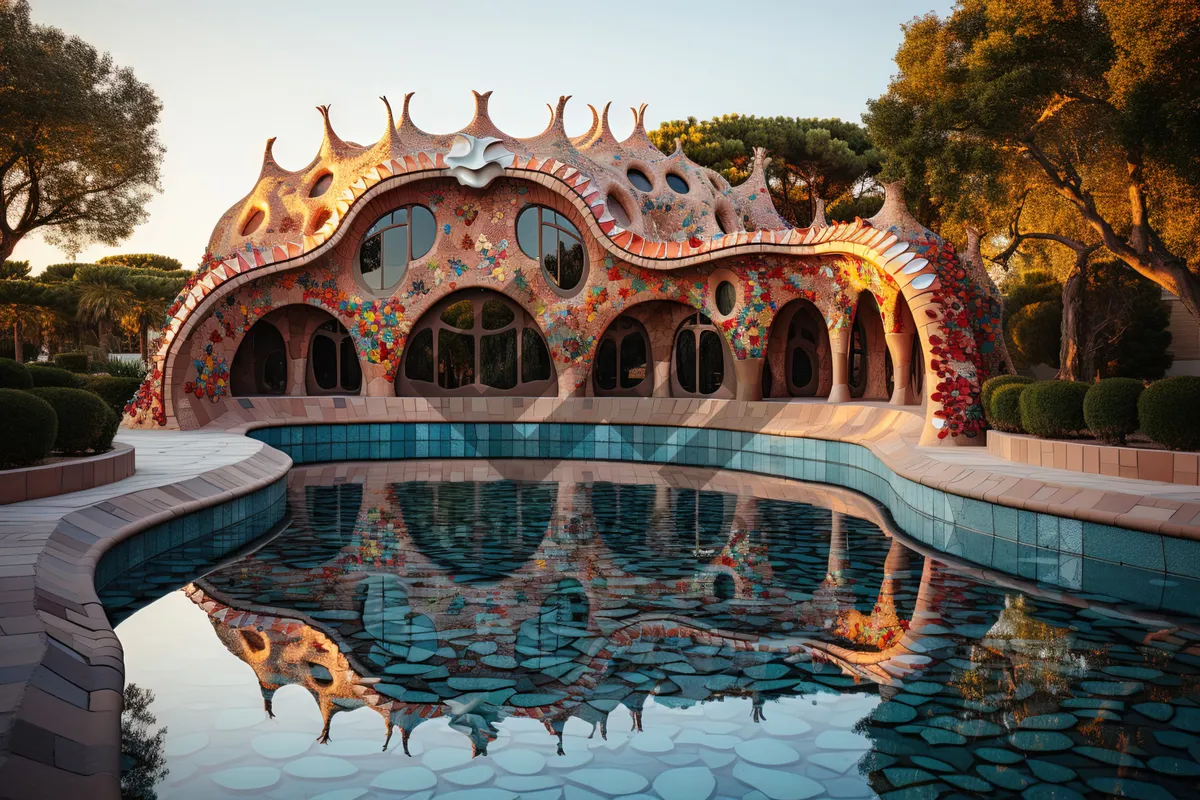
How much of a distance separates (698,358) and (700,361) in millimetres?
85

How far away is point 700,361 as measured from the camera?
2033 cm

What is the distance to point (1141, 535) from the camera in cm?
700

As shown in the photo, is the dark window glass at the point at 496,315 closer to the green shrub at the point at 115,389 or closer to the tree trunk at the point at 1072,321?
the green shrub at the point at 115,389

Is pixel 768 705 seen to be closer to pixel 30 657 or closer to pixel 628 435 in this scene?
pixel 30 657

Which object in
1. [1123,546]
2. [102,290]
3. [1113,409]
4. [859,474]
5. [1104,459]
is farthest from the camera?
[102,290]

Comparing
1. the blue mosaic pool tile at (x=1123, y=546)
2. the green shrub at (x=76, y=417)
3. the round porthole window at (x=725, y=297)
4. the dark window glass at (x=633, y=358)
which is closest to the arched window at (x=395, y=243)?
the dark window glass at (x=633, y=358)

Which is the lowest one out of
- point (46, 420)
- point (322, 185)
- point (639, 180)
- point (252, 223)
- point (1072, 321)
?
point (46, 420)

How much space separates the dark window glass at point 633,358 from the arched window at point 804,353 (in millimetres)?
3190

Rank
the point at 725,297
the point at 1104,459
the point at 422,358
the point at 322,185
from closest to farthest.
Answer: the point at 1104,459 < the point at 725,297 < the point at 422,358 < the point at 322,185

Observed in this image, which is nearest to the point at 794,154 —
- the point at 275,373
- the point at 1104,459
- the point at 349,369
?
the point at 349,369

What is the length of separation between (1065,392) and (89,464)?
968cm

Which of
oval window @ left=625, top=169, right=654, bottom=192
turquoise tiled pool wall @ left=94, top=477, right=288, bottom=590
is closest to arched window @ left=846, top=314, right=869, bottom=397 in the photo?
oval window @ left=625, top=169, right=654, bottom=192

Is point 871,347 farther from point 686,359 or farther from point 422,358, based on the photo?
point 422,358

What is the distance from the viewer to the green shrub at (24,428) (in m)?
7.66
